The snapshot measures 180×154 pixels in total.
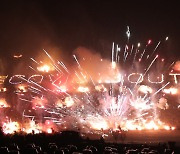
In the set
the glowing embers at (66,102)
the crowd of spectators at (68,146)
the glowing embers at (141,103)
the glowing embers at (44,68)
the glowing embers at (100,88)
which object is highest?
the glowing embers at (44,68)

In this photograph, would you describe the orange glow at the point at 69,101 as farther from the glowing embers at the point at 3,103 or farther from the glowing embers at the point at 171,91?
the glowing embers at the point at 171,91

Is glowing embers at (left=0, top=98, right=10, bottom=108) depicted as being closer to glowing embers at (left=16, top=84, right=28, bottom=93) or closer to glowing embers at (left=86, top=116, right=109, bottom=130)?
glowing embers at (left=16, top=84, right=28, bottom=93)

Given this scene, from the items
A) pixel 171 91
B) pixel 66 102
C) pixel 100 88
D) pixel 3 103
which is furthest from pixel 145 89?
pixel 3 103

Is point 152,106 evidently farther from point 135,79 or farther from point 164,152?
point 164,152

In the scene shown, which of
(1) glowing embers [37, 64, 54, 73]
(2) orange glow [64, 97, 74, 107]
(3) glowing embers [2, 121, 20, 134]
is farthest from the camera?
(1) glowing embers [37, 64, 54, 73]

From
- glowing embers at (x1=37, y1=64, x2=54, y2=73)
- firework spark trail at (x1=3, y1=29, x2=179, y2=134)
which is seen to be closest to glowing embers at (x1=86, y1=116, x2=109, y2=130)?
firework spark trail at (x1=3, y1=29, x2=179, y2=134)

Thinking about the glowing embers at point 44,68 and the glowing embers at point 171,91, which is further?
the glowing embers at point 44,68

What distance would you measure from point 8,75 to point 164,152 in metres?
42.2

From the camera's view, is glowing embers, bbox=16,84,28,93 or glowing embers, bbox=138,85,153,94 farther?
glowing embers, bbox=16,84,28,93

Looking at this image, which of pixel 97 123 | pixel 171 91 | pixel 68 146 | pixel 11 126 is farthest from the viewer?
pixel 171 91

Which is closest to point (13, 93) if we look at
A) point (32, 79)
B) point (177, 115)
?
point (32, 79)

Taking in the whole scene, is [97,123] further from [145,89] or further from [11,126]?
[11,126]

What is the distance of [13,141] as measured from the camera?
24.3 m

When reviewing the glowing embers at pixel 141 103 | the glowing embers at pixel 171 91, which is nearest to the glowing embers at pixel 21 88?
the glowing embers at pixel 141 103
